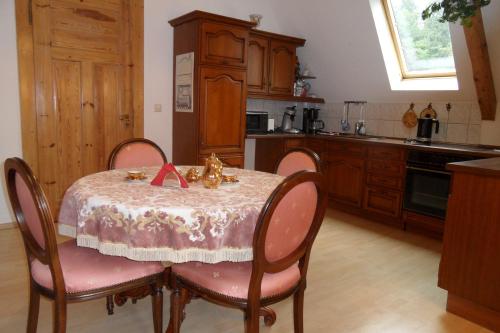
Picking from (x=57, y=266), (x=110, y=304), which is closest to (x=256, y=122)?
(x=110, y=304)

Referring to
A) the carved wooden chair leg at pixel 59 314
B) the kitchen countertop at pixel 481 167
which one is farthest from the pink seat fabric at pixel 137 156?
the kitchen countertop at pixel 481 167

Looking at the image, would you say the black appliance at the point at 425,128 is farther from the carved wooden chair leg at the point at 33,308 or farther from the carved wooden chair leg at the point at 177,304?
the carved wooden chair leg at the point at 33,308

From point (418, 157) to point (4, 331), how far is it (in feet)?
11.0

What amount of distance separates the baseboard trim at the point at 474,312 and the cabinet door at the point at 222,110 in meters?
2.42

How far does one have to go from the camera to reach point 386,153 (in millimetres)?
3822

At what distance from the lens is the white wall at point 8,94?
312 centimetres

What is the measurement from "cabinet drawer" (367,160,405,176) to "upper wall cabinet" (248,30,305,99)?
1394 millimetres

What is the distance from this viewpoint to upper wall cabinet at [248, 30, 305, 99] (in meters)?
4.39

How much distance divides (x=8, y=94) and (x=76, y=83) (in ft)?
1.81

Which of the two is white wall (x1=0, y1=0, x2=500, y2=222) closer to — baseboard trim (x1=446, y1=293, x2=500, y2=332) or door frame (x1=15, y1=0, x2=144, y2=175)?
door frame (x1=15, y1=0, x2=144, y2=175)

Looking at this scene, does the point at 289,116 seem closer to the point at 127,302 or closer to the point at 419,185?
the point at 419,185

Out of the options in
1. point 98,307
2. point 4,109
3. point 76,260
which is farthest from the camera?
point 4,109

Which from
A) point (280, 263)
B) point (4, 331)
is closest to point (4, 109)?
point (4, 331)

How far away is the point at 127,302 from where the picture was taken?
2215 millimetres
